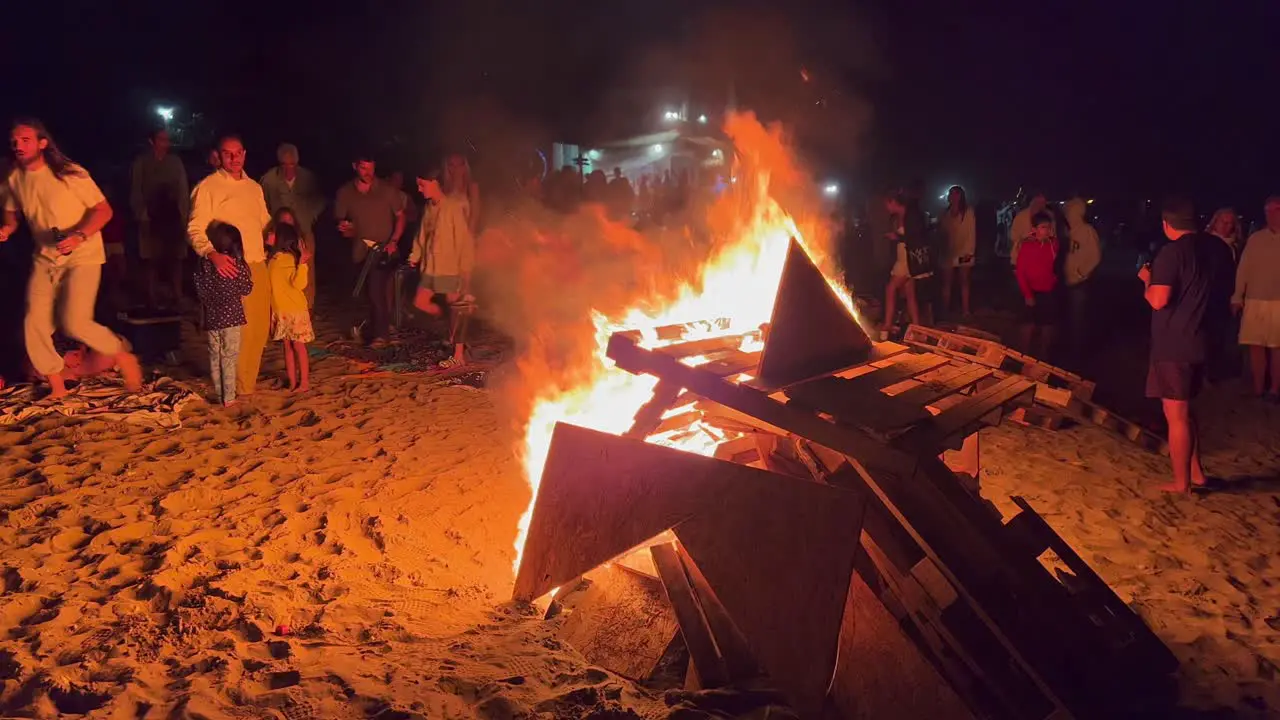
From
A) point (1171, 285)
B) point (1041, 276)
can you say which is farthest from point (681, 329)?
point (1041, 276)

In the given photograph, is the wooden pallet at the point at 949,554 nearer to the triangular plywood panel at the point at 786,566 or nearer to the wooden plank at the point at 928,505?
the wooden plank at the point at 928,505

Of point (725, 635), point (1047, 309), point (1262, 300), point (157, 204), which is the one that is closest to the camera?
point (725, 635)

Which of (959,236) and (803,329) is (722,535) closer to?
(803,329)

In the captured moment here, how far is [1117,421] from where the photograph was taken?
5.93 metres

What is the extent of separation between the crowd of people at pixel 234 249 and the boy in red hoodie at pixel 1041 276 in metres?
6.62

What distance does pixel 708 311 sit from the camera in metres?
5.43

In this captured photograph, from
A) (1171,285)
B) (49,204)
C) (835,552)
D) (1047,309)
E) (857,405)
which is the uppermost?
(49,204)

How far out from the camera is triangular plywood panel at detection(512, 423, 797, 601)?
3367 millimetres

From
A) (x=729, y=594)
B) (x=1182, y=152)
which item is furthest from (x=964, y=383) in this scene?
(x=1182, y=152)

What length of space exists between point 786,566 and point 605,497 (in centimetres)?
91

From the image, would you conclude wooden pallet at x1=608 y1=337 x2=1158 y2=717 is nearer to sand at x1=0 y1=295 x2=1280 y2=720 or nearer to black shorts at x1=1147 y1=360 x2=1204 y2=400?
sand at x1=0 y1=295 x2=1280 y2=720

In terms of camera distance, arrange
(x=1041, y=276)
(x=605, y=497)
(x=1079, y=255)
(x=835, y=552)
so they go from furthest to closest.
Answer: (x=1079, y=255), (x=1041, y=276), (x=605, y=497), (x=835, y=552)

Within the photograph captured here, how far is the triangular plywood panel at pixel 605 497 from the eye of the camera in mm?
3367

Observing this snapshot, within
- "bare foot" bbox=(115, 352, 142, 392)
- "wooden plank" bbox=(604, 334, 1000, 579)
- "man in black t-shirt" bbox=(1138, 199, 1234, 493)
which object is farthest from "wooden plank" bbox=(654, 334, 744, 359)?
"bare foot" bbox=(115, 352, 142, 392)
